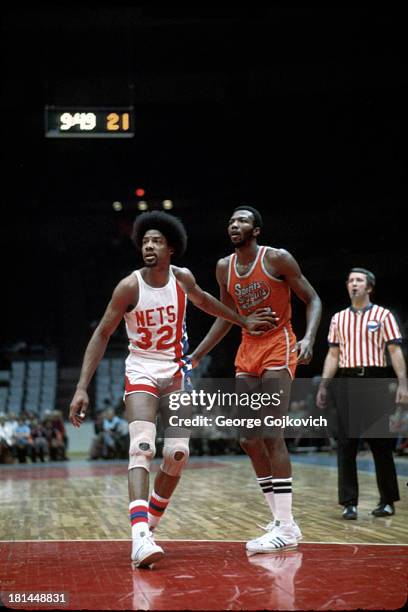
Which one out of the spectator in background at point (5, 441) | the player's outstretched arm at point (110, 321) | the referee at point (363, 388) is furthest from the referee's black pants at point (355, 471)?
the spectator in background at point (5, 441)

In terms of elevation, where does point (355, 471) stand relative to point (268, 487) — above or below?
below

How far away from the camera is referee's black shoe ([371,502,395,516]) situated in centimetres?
572

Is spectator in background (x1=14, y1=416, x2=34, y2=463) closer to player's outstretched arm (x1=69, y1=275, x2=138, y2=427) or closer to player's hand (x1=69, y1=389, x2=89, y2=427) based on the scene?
player's outstretched arm (x1=69, y1=275, x2=138, y2=427)

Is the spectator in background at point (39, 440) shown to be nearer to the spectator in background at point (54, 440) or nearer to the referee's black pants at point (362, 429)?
the spectator in background at point (54, 440)

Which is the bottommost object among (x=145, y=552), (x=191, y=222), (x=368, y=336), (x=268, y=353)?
(x=145, y=552)

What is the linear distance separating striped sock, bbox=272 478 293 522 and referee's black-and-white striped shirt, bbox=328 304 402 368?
1.89 meters

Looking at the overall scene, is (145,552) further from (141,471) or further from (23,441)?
(23,441)

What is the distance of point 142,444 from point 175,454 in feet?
0.76

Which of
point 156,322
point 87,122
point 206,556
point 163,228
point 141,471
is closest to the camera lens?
point 141,471

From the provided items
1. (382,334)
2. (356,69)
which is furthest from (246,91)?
(382,334)

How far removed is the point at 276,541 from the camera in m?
4.10

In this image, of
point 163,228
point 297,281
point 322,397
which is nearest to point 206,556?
point 297,281

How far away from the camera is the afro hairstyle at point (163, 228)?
419cm

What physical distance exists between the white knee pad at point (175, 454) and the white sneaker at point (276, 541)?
0.51 metres
